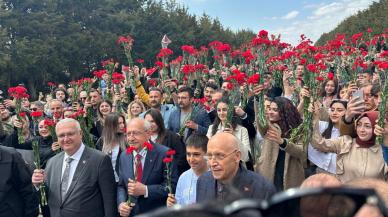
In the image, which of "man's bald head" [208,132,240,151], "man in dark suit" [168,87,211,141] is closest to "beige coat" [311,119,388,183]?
"man's bald head" [208,132,240,151]

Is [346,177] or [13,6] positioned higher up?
[13,6]

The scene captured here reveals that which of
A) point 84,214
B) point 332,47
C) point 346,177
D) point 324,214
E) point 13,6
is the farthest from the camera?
point 13,6

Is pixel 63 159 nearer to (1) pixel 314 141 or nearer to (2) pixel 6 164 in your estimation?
(2) pixel 6 164

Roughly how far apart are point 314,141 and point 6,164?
2.77 m

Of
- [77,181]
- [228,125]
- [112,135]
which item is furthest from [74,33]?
[77,181]

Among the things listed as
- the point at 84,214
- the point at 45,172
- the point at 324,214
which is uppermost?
the point at 324,214

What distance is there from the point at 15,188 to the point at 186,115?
2.65 m

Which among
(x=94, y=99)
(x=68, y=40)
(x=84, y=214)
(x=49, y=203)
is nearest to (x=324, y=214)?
(x=84, y=214)

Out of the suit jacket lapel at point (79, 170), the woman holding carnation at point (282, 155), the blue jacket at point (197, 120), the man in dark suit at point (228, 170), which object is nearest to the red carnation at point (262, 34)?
the woman holding carnation at point (282, 155)

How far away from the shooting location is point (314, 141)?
399 centimetres

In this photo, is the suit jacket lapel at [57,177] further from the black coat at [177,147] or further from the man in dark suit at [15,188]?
the black coat at [177,147]

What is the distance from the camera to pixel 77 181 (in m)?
3.59

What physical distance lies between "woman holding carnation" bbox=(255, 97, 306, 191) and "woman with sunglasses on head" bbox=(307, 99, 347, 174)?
0.40 feet

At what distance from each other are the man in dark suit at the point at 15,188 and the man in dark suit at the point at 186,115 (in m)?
2.17
